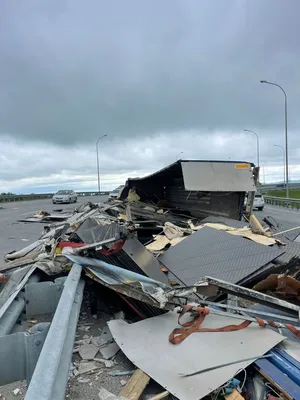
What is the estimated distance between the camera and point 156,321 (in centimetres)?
318

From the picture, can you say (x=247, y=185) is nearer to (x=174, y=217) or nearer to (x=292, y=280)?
(x=174, y=217)

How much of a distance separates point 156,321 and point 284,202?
30.2 meters

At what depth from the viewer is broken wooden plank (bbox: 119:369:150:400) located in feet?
8.07

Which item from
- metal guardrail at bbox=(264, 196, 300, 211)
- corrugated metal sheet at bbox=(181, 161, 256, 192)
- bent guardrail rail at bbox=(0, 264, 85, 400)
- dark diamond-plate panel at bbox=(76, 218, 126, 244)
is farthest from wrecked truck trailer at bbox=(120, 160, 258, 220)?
metal guardrail at bbox=(264, 196, 300, 211)

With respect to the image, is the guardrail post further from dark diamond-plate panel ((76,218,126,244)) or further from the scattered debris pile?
dark diamond-plate panel ((76,218,126,244))

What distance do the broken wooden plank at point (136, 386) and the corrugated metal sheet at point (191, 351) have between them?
1.8 inches

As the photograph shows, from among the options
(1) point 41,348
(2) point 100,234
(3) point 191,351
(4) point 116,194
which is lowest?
(3) point 191,351

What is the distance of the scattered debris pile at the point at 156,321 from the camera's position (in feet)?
7.61

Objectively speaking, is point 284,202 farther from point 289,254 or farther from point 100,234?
point 100,234

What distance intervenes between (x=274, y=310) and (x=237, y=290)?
416mm

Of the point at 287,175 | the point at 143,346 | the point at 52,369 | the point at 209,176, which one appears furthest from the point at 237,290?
the point at 287,175

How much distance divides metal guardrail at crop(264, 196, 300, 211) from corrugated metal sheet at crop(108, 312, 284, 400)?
81.6 feet

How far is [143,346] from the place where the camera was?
2885mm

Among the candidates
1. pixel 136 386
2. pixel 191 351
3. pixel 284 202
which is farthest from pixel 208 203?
pixel 284 202
